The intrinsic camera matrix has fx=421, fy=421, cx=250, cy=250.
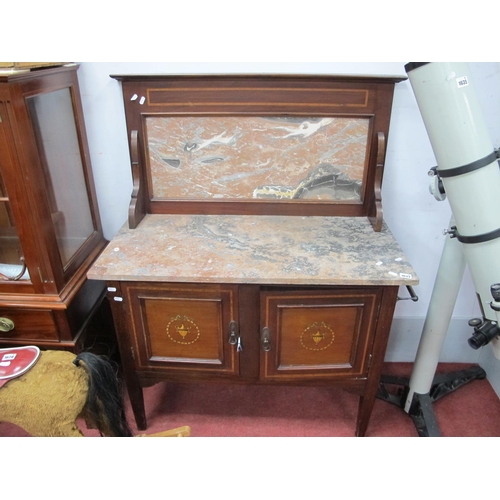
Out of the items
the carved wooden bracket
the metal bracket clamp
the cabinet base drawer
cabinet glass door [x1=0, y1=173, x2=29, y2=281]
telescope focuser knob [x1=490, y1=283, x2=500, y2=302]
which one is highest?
the metal bracket clamp

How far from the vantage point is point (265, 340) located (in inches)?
55.3

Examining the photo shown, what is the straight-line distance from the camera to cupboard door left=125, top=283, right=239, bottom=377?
135cm

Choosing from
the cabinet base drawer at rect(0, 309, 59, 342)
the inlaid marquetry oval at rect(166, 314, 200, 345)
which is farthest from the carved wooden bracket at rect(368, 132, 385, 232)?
the cabinet base drawer at rect(0, 309, 59, 342)

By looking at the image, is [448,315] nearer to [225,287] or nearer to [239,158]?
[225,287]

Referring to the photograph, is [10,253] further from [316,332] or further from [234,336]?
[316,332]

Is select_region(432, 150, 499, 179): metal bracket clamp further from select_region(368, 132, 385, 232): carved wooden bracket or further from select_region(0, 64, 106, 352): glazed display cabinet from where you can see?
select_region(0, 64, 106, 352): glazed display cabinet

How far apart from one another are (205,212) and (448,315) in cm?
102

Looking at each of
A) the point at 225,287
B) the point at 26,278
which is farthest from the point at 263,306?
the point at 26,278

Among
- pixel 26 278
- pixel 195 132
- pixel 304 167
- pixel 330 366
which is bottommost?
pixel 330 366

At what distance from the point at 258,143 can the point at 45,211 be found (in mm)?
790

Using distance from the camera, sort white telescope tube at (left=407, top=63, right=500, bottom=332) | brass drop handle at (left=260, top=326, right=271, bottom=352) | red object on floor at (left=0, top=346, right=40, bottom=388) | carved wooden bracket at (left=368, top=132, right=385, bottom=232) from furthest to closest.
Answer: carved wooden bracket at (left=368, top=132, right=385, bottom=232) < brass drop handle at (left=260, top=326, right=271, bottom=352) < red object on floor at (left=0, top=346, right=40, bottom=388) < white telescope tube at (left=407, top=63, right=500, bottom=332)

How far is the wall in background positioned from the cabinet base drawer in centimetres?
50

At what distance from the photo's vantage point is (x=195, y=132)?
5.17 ft

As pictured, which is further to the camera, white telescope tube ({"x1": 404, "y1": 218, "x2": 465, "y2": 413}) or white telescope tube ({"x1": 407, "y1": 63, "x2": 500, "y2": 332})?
white telescope tube ({"x1": 404, "y1": 218, "x2": 465, "y2": 413})
